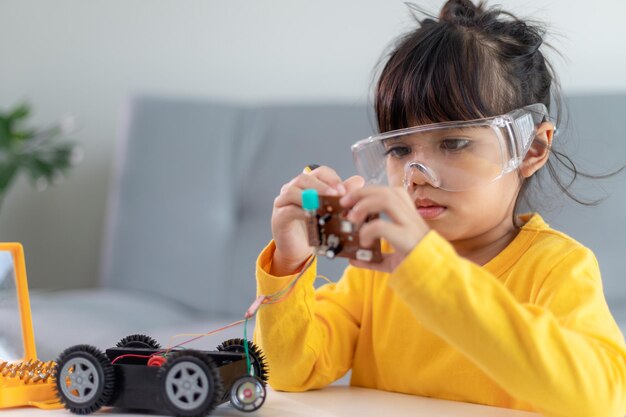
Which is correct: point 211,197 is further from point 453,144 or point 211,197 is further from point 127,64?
point 453,144

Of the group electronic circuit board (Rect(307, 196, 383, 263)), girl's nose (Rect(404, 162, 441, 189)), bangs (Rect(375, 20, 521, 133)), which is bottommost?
electronic circuit board (Rect(307, 196, 383, 263))

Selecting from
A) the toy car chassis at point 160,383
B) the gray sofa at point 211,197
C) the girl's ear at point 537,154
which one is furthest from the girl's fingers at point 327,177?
the gray sofa at point 211,197

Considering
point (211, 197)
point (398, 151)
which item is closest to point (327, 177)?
point (398, 151)

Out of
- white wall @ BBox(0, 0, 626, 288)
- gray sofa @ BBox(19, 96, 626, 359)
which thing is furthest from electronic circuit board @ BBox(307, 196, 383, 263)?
white wall @ BBox(0, 0, 626, 288)

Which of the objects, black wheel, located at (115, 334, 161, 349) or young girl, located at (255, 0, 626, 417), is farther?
black wheel, located at (115, 334, 161, 349)

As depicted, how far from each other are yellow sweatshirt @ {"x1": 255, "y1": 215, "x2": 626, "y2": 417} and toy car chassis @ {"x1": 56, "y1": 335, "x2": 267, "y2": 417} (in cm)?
18

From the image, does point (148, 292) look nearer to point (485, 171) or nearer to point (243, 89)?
point (243, 89)

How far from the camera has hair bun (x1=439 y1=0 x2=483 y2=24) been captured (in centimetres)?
117

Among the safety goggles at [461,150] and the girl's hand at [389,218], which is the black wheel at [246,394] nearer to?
the girl's hand at [389,218]

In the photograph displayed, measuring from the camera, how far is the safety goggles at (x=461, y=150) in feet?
3.39

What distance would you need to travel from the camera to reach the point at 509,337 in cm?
77

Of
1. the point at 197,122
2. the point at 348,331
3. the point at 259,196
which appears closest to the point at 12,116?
the point at 197,122

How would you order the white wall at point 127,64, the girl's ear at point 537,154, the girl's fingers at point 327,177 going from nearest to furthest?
the girl's fingers at point 327,177 → the girl's ear at point 537,154 → the white wall at point 127,64

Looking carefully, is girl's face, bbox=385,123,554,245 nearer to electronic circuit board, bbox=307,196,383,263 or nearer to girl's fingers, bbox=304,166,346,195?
girl's fingers, bbox=304,166,346,195
